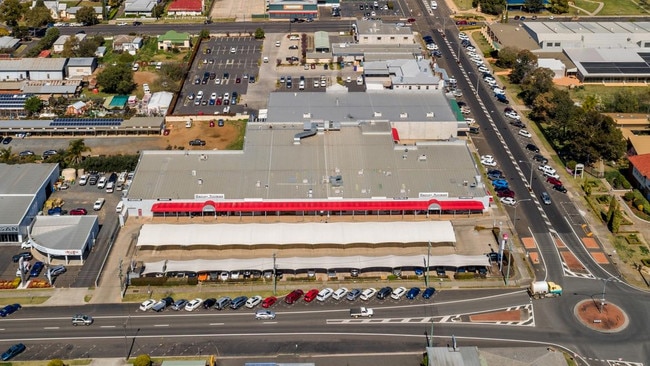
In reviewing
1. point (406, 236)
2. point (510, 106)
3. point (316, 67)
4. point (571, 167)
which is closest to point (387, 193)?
point (406, 236)

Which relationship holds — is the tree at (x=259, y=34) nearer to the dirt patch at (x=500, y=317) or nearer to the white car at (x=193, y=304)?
the white car at (x=193, y=304)

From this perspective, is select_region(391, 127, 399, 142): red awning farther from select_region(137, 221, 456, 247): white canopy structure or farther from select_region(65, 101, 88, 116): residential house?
select_region(65, 101, 88, 116): residential house

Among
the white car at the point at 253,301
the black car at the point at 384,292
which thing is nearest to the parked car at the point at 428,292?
the black car at the point at 384,292

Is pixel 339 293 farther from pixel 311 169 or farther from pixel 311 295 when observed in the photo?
pixel 311 169

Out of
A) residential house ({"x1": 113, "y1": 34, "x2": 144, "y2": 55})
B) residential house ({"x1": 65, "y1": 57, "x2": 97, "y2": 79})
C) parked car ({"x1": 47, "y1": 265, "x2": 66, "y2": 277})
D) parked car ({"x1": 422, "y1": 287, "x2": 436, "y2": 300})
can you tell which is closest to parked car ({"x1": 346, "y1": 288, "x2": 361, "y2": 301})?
parked car ({"x1": 422, "y1": 287, "x2": 436, "y2": 300})

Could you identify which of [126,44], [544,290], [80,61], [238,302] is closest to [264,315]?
[238,302]
